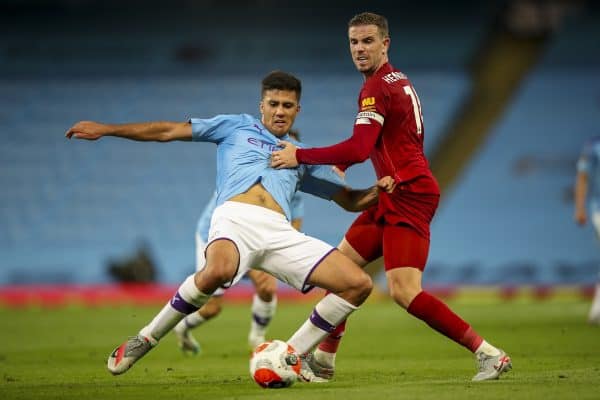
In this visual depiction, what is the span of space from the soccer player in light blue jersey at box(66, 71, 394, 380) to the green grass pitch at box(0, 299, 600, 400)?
45cm

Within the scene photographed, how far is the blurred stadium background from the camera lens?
23078mm

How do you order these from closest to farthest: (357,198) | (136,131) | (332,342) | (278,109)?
(136,131) < (278,109) < (357,198) < (332,342)

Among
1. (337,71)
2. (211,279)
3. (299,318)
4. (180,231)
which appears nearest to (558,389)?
(211,279)

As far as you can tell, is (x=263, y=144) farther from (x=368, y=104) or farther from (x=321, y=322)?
(x=321, y=322)

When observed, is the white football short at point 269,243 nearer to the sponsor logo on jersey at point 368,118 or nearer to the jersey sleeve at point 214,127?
the jersey sleeve at point 214,127

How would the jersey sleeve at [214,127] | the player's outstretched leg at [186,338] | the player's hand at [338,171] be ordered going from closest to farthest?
1. the jersey sleeve at [214,127]
2. the player's hand at [338,171]
3. the player's outstretched leg at [186,338]

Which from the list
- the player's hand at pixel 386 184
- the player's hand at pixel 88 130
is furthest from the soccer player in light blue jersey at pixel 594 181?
the player's hand at pixel 88 130

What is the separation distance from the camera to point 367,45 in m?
7.30

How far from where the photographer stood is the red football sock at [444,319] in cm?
695

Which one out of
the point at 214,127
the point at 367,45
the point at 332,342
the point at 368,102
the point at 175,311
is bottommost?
the point at 332,342

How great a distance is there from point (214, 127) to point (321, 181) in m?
0.87

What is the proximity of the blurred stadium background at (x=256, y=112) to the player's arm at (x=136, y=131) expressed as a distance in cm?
1508

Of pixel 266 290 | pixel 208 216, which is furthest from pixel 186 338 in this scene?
pixel 208 216

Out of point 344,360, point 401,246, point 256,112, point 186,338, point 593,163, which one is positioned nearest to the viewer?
point 401,246
